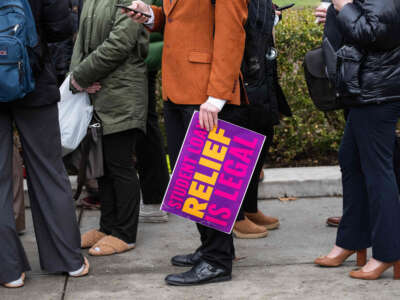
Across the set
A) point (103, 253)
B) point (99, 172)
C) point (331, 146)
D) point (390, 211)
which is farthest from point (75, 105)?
point (331, 146)

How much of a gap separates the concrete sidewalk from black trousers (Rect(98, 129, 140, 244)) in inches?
6.9

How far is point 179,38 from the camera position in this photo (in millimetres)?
3893

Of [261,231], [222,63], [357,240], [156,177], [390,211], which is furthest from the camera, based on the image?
[156,177]

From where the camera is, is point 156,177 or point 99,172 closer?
point 99,172

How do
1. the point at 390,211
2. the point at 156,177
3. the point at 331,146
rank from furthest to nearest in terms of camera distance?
the point at 331,146
the point at 156,177
the point at 390,211

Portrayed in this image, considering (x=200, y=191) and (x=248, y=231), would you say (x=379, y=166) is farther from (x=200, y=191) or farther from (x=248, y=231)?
(x=248, y=231)

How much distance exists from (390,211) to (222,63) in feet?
3.98

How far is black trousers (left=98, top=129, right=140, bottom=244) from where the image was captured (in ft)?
15.6

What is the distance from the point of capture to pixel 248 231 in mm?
5055

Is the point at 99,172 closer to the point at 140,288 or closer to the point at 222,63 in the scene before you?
the point at 140,288

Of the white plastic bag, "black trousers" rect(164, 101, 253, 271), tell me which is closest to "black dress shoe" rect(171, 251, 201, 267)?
"black trousers" rect(164, 101, 253, 271)

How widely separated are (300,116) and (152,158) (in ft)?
5.96

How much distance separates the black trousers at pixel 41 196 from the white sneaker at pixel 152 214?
1224mm

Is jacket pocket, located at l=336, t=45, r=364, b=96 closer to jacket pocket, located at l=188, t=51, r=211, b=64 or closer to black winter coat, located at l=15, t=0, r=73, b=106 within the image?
jacket pocket, located at l=188, t=51, r=211, b=64
